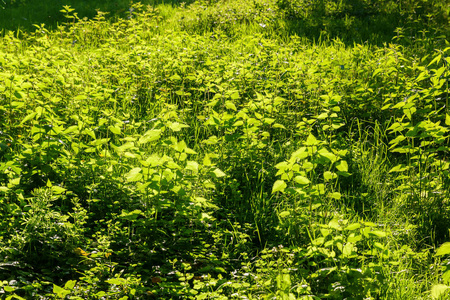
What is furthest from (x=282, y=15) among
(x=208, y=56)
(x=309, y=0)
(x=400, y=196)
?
(x=400, y=196)

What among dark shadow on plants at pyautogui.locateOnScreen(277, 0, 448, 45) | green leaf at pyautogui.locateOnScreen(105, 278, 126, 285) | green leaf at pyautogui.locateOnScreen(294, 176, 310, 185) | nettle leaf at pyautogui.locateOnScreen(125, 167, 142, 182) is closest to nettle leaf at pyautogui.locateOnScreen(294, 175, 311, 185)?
green leaf at pyautogui.locateOnScreen(294, 176, 310, 185)

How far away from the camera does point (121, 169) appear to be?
3314mm

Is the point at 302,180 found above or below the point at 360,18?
below

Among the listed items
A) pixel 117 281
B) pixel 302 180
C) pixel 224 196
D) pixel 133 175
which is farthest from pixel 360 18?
pixel 117 281

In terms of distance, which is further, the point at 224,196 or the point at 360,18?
the point at 360,18

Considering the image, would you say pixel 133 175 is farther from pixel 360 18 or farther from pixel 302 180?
pixel 360 18

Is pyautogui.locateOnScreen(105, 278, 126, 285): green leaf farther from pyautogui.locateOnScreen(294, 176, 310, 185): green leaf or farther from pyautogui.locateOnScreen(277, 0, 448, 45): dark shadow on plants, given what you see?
pyautogui.locateOnScreen(277, 0, 448, 45): dark shadow on plants

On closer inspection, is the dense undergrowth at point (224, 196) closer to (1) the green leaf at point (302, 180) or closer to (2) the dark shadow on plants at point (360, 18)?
(1) the green leaf at point (302, 180)

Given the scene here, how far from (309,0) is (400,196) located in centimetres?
602

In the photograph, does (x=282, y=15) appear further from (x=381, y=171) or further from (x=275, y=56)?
(x=381, y=171)

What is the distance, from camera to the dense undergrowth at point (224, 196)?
7.89 ft

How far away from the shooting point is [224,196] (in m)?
3.29

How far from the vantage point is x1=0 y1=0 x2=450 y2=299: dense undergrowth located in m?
2.40

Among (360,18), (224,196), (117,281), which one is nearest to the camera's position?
(117,281)
